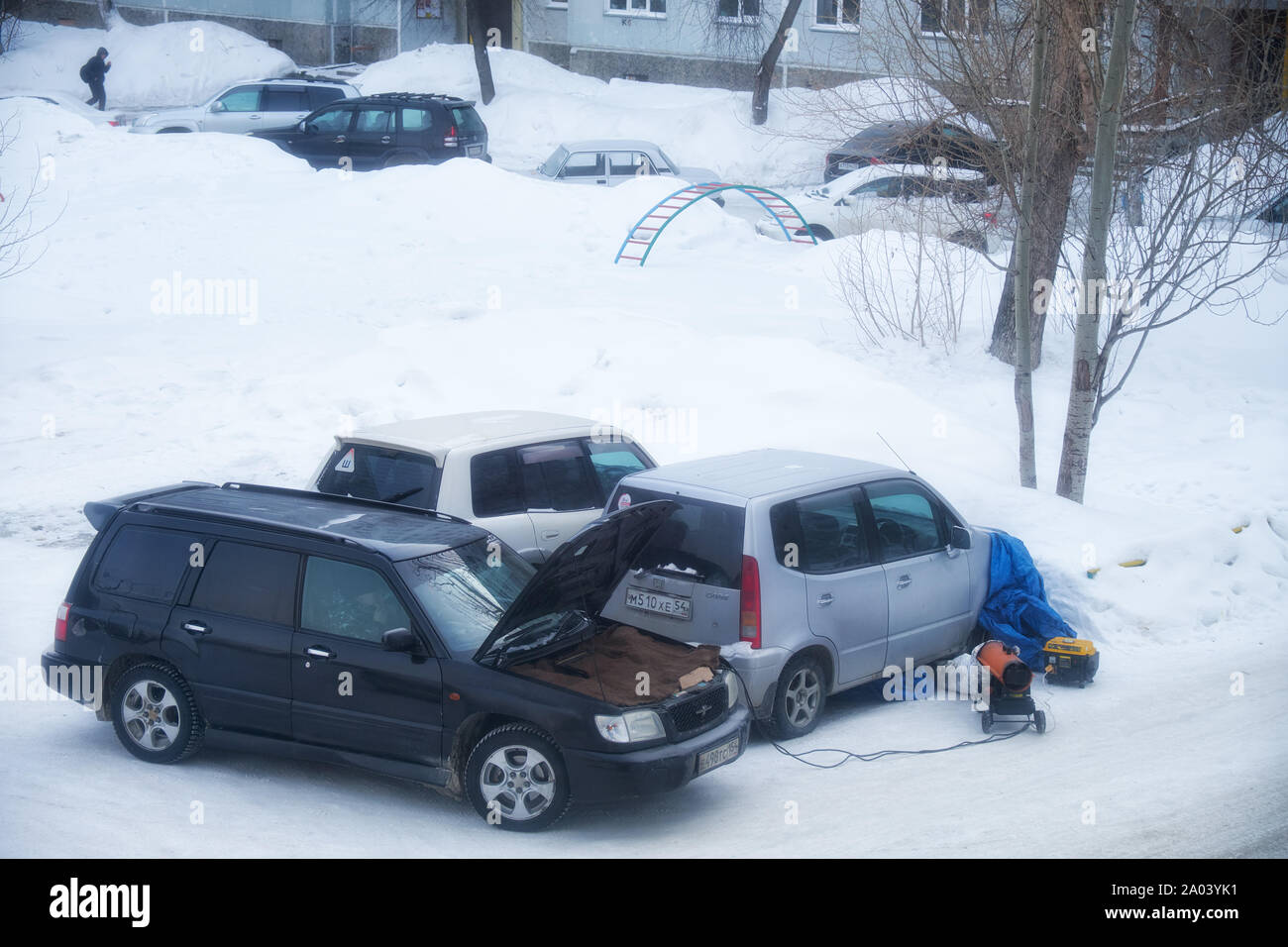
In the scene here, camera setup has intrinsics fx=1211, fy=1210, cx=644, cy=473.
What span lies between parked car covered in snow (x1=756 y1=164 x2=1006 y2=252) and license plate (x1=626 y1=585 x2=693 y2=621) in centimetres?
759

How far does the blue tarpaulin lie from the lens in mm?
8680

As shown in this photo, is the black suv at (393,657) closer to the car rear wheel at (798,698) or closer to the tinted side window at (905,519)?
the car rear wheel at (798,698)

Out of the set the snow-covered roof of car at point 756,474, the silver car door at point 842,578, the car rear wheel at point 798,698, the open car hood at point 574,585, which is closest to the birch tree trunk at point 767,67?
the snow-covered roof of car at point 756,474

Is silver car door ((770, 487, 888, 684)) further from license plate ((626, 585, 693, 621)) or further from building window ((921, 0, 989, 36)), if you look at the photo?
building window ((921, 0, 989, 36))

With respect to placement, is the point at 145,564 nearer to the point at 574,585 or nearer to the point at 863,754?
the point at 574,585

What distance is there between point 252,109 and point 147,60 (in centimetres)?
1100

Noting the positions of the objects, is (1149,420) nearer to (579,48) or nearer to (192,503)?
(192,503)

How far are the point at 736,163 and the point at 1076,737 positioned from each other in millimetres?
26421

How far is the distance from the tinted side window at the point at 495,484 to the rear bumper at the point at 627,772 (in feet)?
8.98

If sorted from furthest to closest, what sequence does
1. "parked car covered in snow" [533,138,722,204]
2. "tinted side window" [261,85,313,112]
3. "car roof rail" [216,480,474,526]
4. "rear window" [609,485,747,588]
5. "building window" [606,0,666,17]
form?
"building window" [606,0,666,17] → "tinted side window" [261,85,313,112] → "parked car covered in snow" [533,138,722,204] → "car roof rail" [216,480,474,526] → "rear window" [609,485,747,588]

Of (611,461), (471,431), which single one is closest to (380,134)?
(611,461)

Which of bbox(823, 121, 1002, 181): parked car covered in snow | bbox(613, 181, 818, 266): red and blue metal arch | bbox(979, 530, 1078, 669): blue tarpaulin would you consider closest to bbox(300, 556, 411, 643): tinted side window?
bbox(979, 530, 1078, 669): blue tarpaulin

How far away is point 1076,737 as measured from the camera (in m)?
7.59

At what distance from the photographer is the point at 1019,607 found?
8.83 metres
